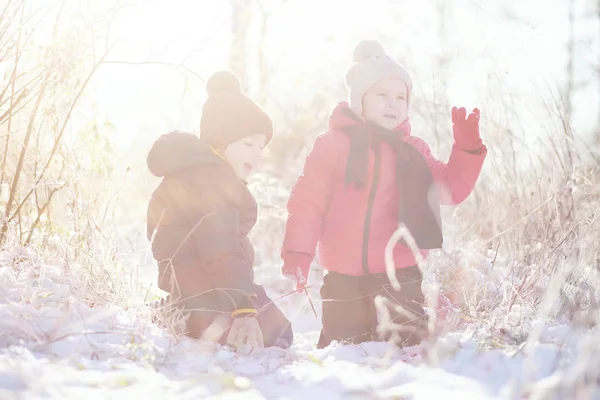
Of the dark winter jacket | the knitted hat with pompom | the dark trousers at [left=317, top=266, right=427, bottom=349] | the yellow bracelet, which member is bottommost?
the dark trousers at [left=317, top=266, right=427, bottom=349]

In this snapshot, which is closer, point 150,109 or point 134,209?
point 134,209

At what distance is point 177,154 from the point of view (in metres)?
2.65

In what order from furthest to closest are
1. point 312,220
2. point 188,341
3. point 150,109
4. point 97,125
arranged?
point 150,109
point 97,125
point 312,220
point 188,341

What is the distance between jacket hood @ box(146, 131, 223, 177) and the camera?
2.61 m

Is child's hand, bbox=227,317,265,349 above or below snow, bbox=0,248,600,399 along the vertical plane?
below

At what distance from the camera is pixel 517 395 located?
1.34 metres

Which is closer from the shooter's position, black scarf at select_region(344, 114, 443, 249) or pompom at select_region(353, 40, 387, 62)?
black scarf at select_region(344, 114, 443, 249)

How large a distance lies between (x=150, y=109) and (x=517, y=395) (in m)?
8.79

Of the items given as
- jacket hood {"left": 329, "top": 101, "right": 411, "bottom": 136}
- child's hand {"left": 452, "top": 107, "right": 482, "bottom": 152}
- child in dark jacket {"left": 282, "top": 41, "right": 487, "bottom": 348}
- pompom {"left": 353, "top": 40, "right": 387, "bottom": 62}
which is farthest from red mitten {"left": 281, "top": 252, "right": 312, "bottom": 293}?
pompom {"left": 353, "top": 40, "right": 387, "bottom": 62}

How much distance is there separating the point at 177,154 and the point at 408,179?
113 centimetres

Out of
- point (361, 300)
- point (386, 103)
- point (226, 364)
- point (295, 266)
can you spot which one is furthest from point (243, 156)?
point (226, 364)

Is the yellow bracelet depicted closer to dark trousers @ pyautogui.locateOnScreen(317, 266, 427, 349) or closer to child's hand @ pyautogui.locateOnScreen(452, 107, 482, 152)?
dark trousers @ pyautogui.locateOnScreen(317, 266, 427, 349)

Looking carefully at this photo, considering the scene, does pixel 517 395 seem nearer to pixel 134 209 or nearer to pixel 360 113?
pixel 360 113

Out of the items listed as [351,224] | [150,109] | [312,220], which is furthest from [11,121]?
[150,109]
